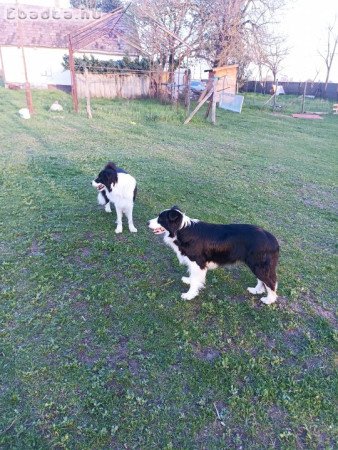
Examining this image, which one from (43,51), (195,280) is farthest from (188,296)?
(43,51)

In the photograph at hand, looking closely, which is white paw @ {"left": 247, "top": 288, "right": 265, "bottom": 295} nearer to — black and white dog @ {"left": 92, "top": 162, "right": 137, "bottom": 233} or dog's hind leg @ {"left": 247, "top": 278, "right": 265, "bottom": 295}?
dog's hind leg @ {"left": 247, "top": 278, "right": 265, "bottom": 295}

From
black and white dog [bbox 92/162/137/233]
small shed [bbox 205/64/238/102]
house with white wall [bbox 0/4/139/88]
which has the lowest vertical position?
black and white dog [bbox 92/162/137/233]

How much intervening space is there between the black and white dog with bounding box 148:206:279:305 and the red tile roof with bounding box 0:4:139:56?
24.4 meters

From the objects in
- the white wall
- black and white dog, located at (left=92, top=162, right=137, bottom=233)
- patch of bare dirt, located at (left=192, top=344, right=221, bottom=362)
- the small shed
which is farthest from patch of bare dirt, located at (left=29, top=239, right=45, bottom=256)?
the white wall

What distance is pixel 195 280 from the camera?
369 centimetres

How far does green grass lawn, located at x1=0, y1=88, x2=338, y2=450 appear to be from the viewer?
7.82ft

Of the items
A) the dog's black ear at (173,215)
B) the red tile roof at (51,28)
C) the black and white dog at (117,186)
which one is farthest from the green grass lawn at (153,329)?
the red tile roof at (51,28)

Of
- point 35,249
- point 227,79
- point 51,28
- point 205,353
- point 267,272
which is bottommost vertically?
point 205,353

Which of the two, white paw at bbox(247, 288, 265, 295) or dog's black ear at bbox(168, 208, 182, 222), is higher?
dog's black ear at bbox(168, 208, 182, 222)

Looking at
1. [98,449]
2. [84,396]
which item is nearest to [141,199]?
[84,396]

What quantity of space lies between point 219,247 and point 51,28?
102ft

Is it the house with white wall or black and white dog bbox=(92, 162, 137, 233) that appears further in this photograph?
the house with white wall

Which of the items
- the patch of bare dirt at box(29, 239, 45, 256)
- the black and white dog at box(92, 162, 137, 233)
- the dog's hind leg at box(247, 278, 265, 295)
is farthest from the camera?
the black and white dog at box(92, 162, 137, 233)

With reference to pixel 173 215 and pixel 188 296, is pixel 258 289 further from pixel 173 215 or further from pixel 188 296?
pixel 173 215
